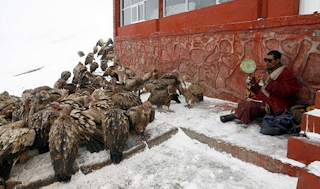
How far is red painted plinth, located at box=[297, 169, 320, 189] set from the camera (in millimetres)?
1986

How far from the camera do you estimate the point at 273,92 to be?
416 centimetres

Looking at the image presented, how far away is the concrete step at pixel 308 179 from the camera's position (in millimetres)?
1987

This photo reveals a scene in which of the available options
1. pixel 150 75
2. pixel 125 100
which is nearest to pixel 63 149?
pixel 125 100

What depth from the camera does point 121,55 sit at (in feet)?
39.1

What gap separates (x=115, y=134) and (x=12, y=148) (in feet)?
4.41

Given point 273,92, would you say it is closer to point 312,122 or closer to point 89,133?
point 312,122

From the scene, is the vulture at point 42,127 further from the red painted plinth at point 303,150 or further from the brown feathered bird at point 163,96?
the red painted plinth at point 303,150

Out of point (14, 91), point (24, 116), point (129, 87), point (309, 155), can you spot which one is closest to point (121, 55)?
point (129, 87)

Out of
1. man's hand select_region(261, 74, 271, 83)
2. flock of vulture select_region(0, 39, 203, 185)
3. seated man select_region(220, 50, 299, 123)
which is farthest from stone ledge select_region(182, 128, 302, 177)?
man's hand select_region(261, 74, 271, 83)

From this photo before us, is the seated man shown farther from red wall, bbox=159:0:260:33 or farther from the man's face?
red wall, bbox=159:0:260:33

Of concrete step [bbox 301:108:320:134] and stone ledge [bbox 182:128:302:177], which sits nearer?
concrete step [bbox 301:108:320:134]

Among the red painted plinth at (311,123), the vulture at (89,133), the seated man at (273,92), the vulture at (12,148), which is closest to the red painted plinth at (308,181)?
the red painted plinth at (311,123)

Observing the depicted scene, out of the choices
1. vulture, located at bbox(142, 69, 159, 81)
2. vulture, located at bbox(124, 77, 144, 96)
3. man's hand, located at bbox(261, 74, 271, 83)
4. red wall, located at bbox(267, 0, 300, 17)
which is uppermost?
red wall, located at bbox(267, 0, 300, 17)

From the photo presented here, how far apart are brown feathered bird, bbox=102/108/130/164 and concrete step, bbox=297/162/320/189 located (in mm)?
2257
